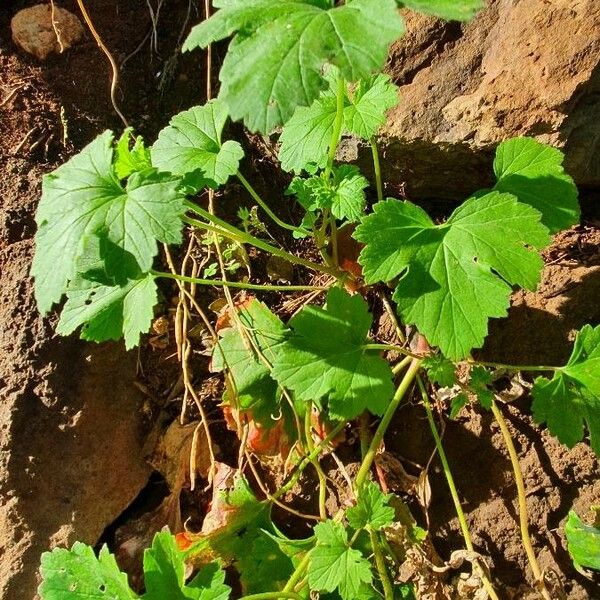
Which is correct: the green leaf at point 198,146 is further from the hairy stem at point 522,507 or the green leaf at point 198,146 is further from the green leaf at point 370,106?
the hairy stem at point 522,507

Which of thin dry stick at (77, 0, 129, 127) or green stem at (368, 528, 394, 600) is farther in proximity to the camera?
thin dry stick at (77, 0, 129, 127)

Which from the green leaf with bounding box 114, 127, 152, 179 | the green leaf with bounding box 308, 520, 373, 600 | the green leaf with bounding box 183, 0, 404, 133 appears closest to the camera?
the green leaf with bounding box 183, 0, 404, 133

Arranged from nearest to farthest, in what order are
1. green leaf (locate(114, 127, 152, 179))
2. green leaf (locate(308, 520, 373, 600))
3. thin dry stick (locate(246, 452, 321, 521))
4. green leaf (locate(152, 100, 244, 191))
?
green leaf (locate(308, 520, 373, 600)) < green leaf (locate(114, 127, 152, 179)) < green leaf (locate(152, 100, 244, 191)) < thin dry stick (locate(246, 452, 321, 521))

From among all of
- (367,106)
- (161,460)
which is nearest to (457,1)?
(367,106)

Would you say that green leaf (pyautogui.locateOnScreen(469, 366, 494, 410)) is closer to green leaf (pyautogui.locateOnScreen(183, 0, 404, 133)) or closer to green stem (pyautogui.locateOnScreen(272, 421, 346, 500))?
green stem (pyautogui.locateOnScreen(272, 421, 346, 500))

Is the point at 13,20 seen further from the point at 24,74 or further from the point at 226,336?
the point at 226,336

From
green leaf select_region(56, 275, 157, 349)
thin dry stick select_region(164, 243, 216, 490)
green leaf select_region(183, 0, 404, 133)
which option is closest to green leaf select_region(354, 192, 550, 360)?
green leaf select_region(183, 0, 404, 133)
